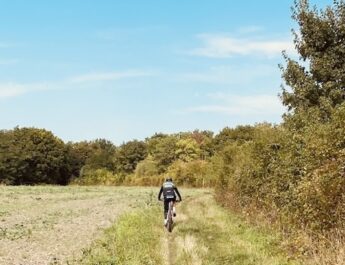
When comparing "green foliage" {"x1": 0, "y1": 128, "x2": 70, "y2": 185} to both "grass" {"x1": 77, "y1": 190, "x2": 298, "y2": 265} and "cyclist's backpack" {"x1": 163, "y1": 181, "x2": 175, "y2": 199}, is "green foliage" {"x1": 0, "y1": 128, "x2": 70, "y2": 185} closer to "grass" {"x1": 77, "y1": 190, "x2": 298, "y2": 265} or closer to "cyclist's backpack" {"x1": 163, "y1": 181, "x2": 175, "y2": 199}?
"cyclist's backpack" {"x1": 163, "y1": 181, "x2": 175, "y2": 199}

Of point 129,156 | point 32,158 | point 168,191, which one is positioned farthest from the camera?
point 129,156

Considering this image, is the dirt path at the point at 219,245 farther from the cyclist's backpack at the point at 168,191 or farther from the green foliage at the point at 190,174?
the green foliage at the point at 190,174

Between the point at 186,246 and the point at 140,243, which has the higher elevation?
the point at 140,243

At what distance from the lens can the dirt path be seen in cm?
1680

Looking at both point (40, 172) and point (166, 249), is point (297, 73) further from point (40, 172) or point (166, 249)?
point (40, 172)

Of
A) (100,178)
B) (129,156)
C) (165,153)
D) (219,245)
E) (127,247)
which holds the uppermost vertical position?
(129,156)

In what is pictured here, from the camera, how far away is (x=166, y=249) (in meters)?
19.3

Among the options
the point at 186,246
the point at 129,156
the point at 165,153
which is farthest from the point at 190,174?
the point at 186,246

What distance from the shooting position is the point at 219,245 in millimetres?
20125

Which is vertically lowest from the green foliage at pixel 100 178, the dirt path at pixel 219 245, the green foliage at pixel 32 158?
the dirt path at pixel 219 245

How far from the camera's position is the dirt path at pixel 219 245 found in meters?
16.8

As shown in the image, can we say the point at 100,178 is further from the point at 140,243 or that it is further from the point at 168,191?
the point at 140,243

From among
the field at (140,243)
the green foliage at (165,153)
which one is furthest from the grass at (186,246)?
the green foliage at (165,153)

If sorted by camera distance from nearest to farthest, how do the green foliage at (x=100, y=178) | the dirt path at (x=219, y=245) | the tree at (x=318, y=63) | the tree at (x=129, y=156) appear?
the dirt path at (x=219, y=245) < the tree at (x=318, y=63) < the green foliage at (x=100, y=178) < the tree at (x=129, y=156)
